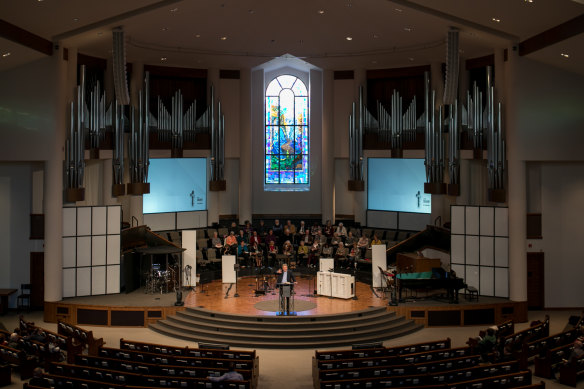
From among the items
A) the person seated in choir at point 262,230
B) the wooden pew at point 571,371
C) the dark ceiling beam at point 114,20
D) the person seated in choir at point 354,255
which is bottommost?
the wooden pew at point 571,371

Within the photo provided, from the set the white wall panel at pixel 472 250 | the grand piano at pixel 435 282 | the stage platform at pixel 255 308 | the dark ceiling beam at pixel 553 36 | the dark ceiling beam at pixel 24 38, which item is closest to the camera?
the dark ceiling beam at pixel 553 36

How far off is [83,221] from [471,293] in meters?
10.9

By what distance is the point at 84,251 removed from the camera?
1962cm

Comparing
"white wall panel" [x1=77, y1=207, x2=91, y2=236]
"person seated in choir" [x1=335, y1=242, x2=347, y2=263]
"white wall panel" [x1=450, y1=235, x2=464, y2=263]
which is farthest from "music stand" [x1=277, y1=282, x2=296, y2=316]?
"white wall panel" [x1=77, y1=207, x2=91, y2=236]

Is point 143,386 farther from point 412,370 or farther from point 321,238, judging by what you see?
point 321,238

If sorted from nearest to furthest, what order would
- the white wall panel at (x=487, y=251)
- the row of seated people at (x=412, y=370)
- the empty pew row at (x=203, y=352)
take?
the row of seated people at (x=412, y=370) < the empty pew row at (x=203, y=352) < the white wall panel at (x=487, y=251)

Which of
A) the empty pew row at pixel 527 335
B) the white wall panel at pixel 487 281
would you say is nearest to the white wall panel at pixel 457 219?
the white wall panel at pixel 487 281

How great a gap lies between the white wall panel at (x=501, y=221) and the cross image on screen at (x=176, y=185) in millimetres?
10613

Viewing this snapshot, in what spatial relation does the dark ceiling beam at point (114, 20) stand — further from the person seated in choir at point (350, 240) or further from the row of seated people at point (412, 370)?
the row of seated people at point (412, 370)

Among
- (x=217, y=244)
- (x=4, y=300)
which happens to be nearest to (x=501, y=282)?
(x=217, y=244)

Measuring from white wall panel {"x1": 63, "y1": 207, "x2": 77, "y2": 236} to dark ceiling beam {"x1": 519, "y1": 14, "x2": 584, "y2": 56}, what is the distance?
12803 mm

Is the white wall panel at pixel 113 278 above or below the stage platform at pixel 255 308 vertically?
above

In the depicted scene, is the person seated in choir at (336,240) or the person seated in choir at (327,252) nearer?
the person seated in choir at (327,252)

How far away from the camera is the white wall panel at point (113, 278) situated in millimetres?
20016
